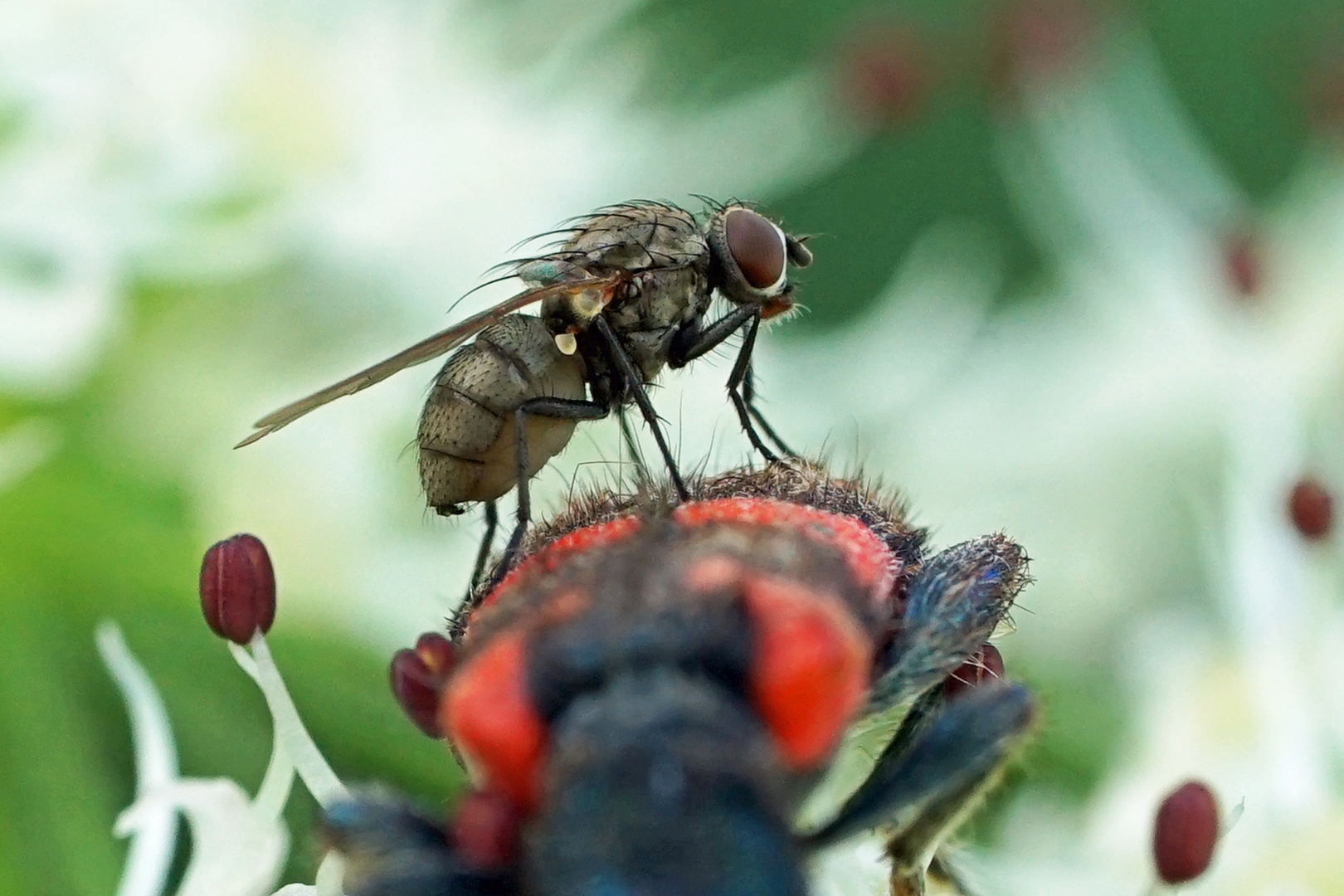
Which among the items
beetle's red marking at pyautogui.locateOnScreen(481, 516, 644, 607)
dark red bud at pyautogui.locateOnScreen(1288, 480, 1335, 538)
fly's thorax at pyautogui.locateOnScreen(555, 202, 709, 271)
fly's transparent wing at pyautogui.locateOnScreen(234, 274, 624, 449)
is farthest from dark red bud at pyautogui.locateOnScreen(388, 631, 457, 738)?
dark red bud at pyautogui.locateOnScreen(1288, 480, 1335, 538)

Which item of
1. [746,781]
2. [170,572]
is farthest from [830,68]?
[746,781]

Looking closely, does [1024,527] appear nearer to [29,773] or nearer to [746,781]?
[29,773]

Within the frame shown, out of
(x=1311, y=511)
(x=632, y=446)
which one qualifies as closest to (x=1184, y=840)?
(x=632, y=446)

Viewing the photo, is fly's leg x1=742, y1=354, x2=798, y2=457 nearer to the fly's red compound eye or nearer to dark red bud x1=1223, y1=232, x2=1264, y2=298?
the fly's red compound eye

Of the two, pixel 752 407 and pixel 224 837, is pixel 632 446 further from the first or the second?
pixel 224 837

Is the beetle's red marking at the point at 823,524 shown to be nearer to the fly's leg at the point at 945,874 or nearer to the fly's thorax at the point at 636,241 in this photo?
the fly's leg at the point at 945,874
